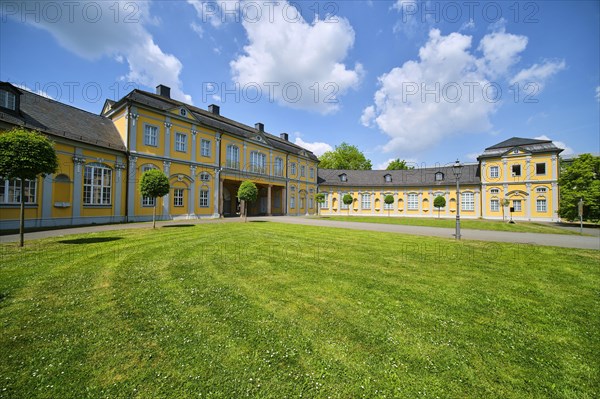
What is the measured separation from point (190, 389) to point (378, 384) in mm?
1796

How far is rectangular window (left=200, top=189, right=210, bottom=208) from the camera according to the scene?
22672 mm

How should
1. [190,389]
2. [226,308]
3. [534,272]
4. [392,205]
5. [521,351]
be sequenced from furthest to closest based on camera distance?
[392,205], [534,272], [226,308], [521,351], [190,389]

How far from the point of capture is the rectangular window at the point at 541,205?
3032 centimetres

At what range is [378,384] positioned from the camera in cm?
234

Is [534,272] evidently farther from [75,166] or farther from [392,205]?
[392,205]

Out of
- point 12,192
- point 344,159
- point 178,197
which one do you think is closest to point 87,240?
point 12,192

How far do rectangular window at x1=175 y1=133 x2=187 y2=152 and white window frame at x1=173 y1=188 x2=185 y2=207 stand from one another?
3.52 meters

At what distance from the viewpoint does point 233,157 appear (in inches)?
1025

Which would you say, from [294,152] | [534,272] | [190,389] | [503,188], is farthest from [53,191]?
[503,188]

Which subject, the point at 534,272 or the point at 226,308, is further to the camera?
the point at 534,272

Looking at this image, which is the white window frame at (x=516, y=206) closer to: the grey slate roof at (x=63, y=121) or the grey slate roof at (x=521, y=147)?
the grey slate roof at (x=521, y=147)

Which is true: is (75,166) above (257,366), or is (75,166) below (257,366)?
above

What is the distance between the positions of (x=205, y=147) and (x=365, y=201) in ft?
94.8

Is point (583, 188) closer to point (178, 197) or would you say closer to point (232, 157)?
point (232, 157)
